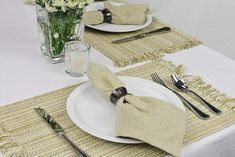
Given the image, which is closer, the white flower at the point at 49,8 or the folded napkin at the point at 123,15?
the white flower at the point at 49,8

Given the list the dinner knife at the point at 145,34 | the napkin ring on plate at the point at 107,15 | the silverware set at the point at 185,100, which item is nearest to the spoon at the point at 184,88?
the silverware set at the point at 185,100

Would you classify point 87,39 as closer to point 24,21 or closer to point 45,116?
point 24,21

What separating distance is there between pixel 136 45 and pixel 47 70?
28cm

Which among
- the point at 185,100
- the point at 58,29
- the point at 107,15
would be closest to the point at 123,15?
the point at 107,15

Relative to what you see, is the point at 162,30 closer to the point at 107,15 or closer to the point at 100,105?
the point at 107,15

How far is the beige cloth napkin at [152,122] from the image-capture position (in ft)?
2.48

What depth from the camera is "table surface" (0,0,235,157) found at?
85cm

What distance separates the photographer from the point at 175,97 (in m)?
0.90

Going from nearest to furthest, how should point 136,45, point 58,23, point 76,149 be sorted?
point 76,149, point 58,23, point 136,45

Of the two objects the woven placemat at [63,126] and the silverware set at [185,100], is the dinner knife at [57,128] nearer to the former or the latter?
the woven placemat at [63,126]

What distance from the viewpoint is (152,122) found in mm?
784

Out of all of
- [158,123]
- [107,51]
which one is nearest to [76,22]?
[107,51]

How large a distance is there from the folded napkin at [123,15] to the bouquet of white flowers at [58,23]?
0.17 meters

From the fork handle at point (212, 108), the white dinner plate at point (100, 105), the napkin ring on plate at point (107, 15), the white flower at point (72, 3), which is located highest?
the white flower at point (72, 3)
